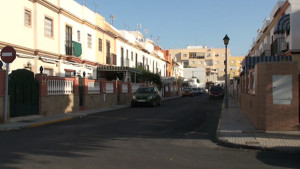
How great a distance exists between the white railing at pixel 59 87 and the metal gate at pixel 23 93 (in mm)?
1120

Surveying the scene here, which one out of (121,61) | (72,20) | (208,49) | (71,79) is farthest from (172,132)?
(208,49)

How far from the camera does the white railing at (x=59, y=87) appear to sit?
59.0 ft

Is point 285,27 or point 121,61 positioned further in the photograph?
point 121,61

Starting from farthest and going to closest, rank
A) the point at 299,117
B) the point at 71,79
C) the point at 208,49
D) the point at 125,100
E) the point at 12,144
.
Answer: the point at 208,49, the point at 125,100, the point at 71,79, the point at 299,117, the point at 12,144

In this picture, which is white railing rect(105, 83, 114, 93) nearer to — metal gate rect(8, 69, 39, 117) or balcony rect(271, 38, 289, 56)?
metal gate rect(8, 69, 39, 117)

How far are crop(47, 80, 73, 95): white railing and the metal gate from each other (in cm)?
112

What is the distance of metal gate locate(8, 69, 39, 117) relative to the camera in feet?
50.3

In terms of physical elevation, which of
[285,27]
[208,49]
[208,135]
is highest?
[208,49]

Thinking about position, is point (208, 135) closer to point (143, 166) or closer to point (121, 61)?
point (143, 166)

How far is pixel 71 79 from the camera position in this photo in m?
20.5

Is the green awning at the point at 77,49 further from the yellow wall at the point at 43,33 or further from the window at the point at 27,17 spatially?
the window at the point at 27,17

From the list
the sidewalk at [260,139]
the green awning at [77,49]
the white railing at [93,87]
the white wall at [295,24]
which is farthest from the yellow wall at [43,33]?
the white wall at [295,24]

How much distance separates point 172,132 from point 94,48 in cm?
2106

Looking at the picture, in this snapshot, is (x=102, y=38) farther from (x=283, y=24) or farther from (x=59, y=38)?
(x=283, y=24)
